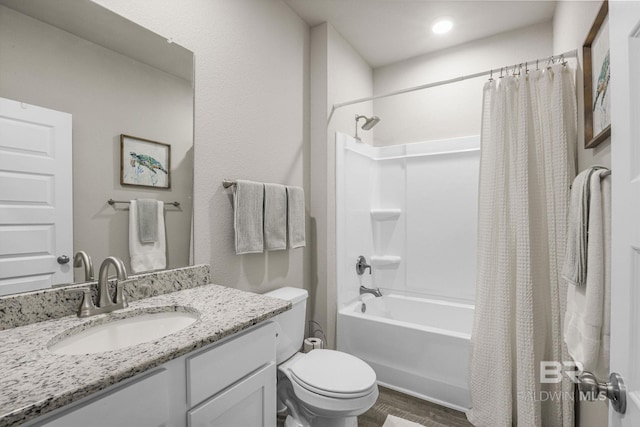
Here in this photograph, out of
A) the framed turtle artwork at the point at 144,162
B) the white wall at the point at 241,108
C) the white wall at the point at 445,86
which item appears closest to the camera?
the framed turtle artwork at the point at 144,162

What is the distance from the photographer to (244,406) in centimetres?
106

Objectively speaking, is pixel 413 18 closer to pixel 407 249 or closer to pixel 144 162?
pixel 407 249

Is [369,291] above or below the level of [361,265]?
below

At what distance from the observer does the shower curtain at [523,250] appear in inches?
63.9

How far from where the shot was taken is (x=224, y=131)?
1.68 metres

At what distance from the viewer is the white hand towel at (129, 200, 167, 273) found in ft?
4.24

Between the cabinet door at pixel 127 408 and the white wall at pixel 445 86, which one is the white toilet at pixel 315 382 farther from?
the white wall at pixel 445 86

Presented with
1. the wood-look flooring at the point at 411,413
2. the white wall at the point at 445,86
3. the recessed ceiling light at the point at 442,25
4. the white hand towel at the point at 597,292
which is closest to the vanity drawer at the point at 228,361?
the white hand towel at the point at 597,292

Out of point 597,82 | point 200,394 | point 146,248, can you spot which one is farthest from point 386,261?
point 200,394

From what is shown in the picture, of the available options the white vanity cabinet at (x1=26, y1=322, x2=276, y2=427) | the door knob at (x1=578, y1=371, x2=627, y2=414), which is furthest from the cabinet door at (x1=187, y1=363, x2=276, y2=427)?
the door knob at (x1=578, y1=371, x2=627, y2=414)

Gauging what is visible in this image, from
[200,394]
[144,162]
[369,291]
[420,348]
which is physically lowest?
[420,348]

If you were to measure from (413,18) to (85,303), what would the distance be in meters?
2.65

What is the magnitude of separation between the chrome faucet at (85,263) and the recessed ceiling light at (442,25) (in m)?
2.70

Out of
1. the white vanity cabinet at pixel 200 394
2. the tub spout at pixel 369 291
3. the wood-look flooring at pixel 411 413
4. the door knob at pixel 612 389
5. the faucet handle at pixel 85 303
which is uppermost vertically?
the faucet handle at pixel 85 303
